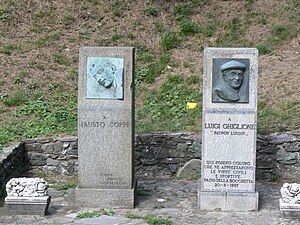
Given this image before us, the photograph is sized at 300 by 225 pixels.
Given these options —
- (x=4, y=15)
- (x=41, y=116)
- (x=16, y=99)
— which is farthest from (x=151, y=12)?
(x=41, y=116)

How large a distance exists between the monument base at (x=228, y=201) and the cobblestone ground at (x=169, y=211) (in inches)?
3.9

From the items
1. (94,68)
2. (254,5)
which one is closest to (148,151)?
(94,68)

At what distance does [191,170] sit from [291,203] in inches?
94.5

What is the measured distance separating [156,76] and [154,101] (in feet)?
3.75

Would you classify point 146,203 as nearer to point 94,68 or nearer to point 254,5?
point 94,68

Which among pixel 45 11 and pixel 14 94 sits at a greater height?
pixel 45 11

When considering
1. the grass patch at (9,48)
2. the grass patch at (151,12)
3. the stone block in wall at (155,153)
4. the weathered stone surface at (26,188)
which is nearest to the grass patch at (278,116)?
the stone block in wall at (155,153)

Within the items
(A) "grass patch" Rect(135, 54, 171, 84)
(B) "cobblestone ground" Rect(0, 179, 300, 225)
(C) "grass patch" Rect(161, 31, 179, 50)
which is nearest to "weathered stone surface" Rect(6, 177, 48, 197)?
(B) "cobblestone ground" Rect(0, 179, 300, 225)

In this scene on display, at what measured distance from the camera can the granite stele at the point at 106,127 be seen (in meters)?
7.59

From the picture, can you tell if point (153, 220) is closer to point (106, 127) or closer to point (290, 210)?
point (106, 127)

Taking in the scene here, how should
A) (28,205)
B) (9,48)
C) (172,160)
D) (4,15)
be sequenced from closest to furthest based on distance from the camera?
(28,205), (172,160), (9,48), (4,15)

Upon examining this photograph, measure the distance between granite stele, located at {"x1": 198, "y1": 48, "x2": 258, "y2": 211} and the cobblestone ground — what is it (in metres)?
0.23

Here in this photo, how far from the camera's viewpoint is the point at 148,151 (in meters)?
9.45

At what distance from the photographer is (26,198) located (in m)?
7.29
